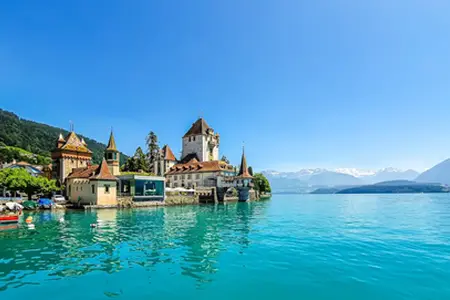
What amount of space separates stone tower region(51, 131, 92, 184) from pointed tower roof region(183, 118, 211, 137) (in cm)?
3609

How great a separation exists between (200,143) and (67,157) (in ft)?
128

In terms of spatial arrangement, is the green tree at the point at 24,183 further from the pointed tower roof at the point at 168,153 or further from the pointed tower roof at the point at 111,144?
the pointed tower roof at the point at 168,153

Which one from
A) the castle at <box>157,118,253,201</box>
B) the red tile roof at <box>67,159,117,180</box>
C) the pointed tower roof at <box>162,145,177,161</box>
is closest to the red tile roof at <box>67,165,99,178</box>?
the red tile roof at <box>67,159,117,180</box>

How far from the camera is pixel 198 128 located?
291ft

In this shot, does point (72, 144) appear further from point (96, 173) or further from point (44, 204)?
point (44, 204)

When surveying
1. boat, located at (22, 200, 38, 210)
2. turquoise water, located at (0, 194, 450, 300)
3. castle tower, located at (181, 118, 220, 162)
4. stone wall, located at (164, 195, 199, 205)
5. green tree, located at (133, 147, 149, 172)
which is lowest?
turquoise water, located at (0, 194, 450, 300)

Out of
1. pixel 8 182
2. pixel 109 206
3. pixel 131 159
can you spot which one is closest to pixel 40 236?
pixel 109 206

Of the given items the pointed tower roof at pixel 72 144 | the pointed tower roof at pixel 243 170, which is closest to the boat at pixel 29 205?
the pointed tower roof at pixel 72 144

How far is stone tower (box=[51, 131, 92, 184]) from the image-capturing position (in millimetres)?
52719

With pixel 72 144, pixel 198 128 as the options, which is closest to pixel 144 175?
pixel 72 144

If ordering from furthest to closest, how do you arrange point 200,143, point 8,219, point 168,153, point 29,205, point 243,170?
1. point 168,153
2. point 200,143
3. point 243,170
4. point 29,205
5. point 8,219

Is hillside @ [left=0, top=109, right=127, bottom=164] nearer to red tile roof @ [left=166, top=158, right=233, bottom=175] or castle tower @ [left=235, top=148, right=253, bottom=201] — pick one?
red tile roof @ [left=166, top=158, right=233, bottom=175]

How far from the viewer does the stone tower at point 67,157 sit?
173 ft

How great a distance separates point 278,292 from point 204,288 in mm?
2634
